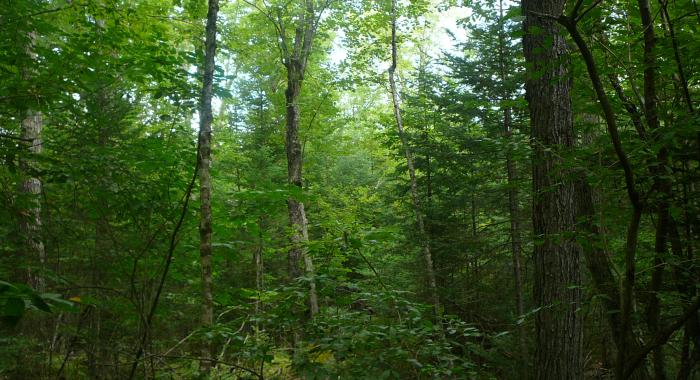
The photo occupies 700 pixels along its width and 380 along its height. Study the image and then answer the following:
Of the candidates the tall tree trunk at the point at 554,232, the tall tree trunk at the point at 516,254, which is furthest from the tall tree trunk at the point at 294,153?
the tall tree trunk at the point at 554,232

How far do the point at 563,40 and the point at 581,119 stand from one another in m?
3.23

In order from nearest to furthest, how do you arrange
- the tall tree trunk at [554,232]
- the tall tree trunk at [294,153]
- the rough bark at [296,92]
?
the tall tree trunk at [554,232], the tall tree trunk at [294,153], the rough bark at [296,92]

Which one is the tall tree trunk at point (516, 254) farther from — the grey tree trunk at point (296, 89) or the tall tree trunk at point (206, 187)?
the tall tree trunk at point (206, 187)

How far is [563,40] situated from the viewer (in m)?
4.85

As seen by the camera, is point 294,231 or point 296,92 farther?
point 296,92

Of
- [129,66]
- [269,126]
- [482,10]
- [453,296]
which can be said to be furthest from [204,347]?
[269,126]

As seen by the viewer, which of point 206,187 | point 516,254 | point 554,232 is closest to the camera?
point 554,232

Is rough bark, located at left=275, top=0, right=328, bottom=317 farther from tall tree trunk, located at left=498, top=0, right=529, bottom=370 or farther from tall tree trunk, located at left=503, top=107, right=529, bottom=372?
tall tree trunk, located at left=503, top=107, right=529, bottom=372

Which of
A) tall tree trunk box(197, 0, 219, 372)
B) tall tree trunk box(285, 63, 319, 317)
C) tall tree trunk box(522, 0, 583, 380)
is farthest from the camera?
tall tree trunk box(285, 63, 319, 317)

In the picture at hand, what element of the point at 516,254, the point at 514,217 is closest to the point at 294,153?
the point at 514,217

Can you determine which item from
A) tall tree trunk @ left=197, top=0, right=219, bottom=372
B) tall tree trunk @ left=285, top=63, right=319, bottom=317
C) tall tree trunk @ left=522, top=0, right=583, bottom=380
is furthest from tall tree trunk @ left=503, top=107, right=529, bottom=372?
tall tree trunk @ left=197, top=0, right=219, bottom=372

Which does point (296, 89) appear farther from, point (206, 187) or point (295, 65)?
point (206, 187)

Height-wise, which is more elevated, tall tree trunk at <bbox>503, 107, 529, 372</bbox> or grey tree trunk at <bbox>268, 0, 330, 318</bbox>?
grey tree trunk at <bbox>268, 0, 330, 318</bbox>

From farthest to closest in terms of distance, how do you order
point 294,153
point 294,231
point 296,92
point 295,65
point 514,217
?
point 295,65 → point 296,92 → point 294,153 → point 514,217 → point 294,231
